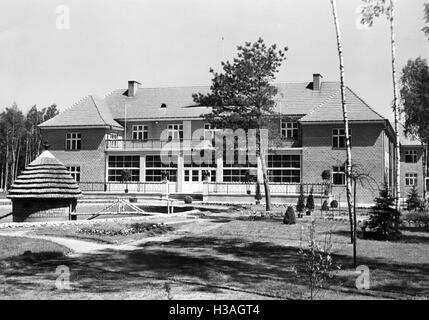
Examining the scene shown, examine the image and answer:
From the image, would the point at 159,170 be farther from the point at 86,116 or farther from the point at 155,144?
the point at 86,116

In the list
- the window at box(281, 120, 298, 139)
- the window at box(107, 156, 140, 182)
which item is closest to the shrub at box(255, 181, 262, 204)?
the window at box(281, 120, 298, 139)

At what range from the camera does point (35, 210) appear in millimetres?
18500

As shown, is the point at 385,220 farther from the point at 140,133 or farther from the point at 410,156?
the point at 410,156

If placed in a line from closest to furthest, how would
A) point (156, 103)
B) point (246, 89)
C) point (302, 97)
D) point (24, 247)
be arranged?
point (24, 247) < point (246, 89) < point (302, 97) < point (156, 103)

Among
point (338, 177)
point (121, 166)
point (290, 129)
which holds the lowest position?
point (338, 177)

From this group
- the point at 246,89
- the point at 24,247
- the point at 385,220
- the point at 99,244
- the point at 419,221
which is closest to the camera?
the point at 24,247

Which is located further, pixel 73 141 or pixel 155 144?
pixel 73 141

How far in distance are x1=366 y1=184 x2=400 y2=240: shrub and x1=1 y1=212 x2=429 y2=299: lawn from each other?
0.58m

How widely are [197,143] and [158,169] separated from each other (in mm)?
4070

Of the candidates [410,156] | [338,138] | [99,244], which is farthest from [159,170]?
[410,156]

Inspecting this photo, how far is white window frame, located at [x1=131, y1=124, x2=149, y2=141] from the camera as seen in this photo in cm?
4234

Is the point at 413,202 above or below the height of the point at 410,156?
below

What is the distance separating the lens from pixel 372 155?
34.3 meters

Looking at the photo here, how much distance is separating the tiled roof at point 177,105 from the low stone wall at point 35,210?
2206 centimetres
